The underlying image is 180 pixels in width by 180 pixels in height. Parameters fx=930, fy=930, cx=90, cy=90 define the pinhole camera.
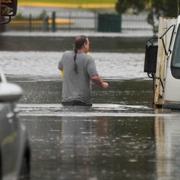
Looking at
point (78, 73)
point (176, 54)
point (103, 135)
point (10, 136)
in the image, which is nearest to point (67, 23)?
point (176, 54)

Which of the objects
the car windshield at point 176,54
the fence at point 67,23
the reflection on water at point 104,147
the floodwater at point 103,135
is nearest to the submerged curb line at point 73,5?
the fence at point 67,23

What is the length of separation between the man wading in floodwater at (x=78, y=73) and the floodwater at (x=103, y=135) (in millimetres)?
Answer: 210

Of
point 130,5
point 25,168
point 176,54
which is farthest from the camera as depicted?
point 130,5

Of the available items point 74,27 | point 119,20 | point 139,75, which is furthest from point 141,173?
point 74,27

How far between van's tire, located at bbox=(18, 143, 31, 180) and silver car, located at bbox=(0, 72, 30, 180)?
0.72ft

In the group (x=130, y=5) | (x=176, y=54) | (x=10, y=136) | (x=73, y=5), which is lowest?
(x=73, y=5)

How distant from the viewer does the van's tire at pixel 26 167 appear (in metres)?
9.59

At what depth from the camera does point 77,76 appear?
17062 mm

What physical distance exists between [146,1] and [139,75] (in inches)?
862

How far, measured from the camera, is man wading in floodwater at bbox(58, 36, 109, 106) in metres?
16.9

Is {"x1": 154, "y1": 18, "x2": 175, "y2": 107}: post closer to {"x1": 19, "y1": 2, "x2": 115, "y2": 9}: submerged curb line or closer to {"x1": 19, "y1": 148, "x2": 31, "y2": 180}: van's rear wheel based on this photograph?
{"x1": 19, "y1": 148, "x2": 31, "y2": 180}: van's rear wheel

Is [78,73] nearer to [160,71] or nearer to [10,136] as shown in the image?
[160,71]

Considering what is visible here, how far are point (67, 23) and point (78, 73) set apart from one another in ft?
152

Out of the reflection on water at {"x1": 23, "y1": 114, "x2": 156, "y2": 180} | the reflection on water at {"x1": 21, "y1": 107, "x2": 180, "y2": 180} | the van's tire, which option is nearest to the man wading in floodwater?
the reflection on water at {"x1": 21, "y1": 107, "x2": 180, "y2": 180}
